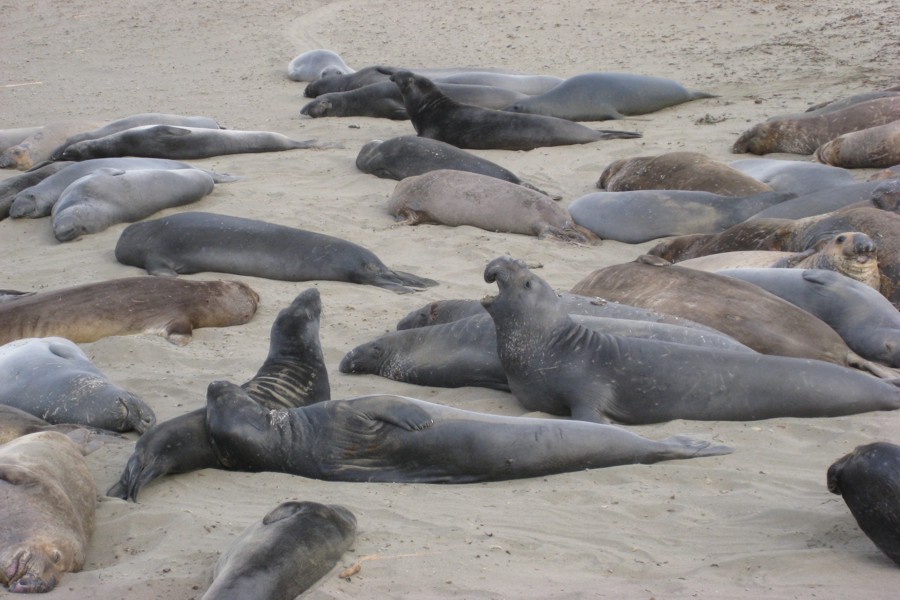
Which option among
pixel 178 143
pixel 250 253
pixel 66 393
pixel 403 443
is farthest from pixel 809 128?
pixel 66 393

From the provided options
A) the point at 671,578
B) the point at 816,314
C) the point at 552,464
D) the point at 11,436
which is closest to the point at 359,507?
the point at 552,464

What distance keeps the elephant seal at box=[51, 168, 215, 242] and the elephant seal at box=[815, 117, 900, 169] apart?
489cm

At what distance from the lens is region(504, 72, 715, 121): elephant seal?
11.8m

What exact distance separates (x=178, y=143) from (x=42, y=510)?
7083 mm

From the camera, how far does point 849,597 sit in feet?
10.8

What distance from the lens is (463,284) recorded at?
728cm

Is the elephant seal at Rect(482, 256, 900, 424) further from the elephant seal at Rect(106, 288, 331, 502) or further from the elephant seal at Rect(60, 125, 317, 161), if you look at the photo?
the elephant seal at Rect(60, 125, 317, 161)

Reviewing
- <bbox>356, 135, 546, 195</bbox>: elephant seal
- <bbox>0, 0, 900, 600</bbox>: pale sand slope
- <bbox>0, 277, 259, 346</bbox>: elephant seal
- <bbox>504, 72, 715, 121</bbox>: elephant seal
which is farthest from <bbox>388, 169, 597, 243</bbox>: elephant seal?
<bbox>504, 72, 715, 121</bbox>: elephant seal

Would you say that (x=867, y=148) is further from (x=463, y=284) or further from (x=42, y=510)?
(x=42, y=510)

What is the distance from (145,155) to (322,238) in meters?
3.19

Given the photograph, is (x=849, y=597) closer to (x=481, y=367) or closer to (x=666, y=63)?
(x=481, y=367)

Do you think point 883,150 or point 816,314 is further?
point 883,150

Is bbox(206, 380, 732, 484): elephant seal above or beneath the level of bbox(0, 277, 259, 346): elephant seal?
above

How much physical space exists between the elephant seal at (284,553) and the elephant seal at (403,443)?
0.65 metres
